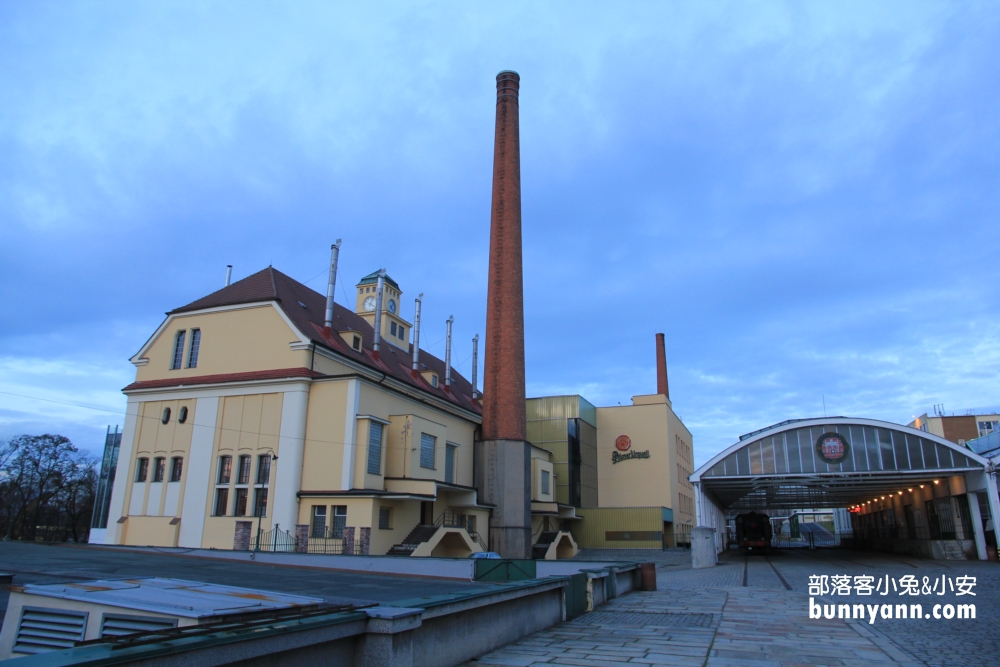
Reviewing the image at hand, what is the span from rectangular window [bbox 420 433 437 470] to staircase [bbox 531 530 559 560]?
346 inches

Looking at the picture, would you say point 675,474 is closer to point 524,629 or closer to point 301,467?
point 301,467

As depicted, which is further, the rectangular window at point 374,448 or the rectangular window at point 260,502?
the rectangular window at point 374,448

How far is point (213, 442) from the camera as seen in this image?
31453mm

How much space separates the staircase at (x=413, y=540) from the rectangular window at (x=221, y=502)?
775 cm

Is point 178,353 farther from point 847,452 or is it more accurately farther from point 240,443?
point 847,452

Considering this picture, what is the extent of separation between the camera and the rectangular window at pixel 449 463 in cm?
3528

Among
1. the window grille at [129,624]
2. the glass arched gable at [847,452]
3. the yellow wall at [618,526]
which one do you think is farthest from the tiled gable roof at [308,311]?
the window grille at [129,624]

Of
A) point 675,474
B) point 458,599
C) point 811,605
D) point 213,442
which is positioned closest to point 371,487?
point 213,442

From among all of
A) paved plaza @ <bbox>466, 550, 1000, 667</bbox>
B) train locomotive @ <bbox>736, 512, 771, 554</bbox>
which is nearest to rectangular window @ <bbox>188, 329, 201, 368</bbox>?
paved plaza @ <bbox>466, 550, 1000, 667</bbox>

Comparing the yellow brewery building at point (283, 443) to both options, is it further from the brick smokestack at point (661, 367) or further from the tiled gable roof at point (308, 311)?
the brick smokestack at point (661, 367)

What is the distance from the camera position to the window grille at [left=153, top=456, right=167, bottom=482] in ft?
105

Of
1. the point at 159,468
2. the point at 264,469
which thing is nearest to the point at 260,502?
the point at 264,469

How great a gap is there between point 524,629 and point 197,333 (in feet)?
98.2

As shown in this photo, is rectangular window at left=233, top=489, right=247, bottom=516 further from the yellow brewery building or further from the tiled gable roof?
the tiled gable roof
